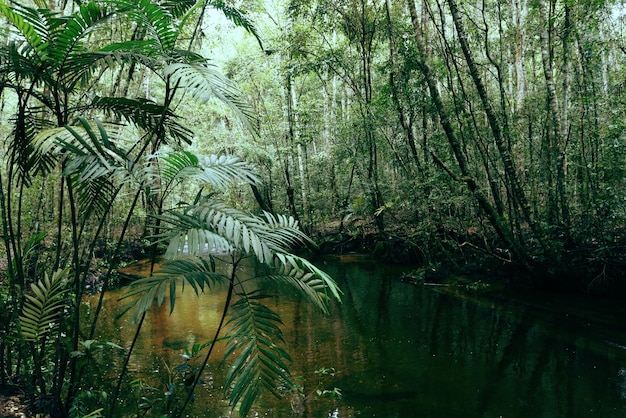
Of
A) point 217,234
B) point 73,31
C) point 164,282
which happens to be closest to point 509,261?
point 217,234

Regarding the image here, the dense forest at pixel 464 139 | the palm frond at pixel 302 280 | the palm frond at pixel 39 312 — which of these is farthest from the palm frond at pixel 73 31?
the dense forest at pixel 464 139

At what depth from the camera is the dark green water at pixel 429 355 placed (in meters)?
3.88

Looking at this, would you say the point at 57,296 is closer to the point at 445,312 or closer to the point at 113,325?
the point at 113,325

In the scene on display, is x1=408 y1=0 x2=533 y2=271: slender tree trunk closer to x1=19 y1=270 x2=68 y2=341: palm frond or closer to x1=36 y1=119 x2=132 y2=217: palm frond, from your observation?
x1=36 y1=119 x2=132 y2=217: palm frond

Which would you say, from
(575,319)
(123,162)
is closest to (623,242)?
(575,319)

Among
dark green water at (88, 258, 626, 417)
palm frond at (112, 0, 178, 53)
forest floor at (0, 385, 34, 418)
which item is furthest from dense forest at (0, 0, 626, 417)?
dark green water at (88, 258, 626, 417)

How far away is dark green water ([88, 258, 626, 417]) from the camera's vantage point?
12.7 feet

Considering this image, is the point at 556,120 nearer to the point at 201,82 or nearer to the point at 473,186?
the point at 473,186

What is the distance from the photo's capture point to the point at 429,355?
519 centimetres

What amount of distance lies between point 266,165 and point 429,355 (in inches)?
481

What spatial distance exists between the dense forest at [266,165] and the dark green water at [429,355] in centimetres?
53

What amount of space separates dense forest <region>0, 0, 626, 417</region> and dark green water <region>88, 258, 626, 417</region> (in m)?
0.53

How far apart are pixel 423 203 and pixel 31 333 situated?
26.5 feet

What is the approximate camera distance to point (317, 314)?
702 cm
